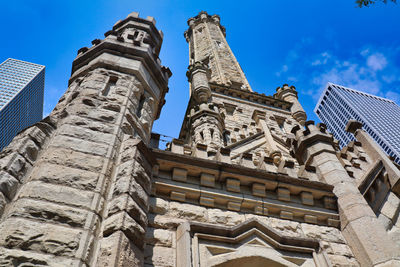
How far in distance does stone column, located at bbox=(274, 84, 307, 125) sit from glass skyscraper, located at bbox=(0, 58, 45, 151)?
59.4m

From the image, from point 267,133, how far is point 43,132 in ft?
46.0

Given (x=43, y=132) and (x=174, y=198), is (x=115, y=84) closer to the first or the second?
(x=43, y=132)

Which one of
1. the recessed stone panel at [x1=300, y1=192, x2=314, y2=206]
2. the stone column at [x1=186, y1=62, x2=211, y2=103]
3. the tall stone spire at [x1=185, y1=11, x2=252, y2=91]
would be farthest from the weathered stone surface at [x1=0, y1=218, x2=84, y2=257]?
the tall stone spire at [x1=185, y1=11, x2=252, y2=91]

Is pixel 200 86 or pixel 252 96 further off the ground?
pixel 252 96

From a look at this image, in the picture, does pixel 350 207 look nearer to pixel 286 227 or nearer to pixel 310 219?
pixel 310 219

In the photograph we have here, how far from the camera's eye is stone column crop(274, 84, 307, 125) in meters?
24.4

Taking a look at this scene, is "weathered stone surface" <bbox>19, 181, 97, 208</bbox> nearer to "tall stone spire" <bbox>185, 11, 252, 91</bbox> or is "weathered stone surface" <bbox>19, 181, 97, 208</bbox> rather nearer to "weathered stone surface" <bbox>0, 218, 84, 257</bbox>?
"weathered stone surface" <bbox>0, 218, 84, 257</bbox>

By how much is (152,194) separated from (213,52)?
1154 inches

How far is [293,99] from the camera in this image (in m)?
26.6

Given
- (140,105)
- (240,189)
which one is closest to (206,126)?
(140,105)

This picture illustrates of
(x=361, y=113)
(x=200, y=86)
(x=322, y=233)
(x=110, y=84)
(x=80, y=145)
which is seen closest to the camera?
(x=80, y=145)

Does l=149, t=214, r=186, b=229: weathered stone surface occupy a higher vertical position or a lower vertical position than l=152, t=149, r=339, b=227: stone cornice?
lower

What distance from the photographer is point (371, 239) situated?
5254mm

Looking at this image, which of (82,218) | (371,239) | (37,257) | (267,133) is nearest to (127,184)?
(82,218)
